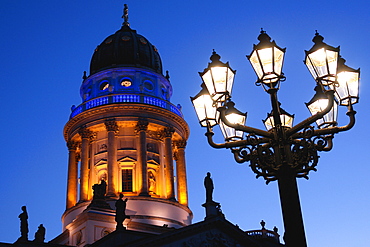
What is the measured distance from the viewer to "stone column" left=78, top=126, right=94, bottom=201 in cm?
4697

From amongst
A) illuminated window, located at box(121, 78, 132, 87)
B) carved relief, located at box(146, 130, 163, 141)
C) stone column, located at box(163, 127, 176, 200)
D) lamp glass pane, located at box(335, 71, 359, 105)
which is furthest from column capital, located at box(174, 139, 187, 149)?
lamp glass pane, located at box(335, 71, 359, 105)

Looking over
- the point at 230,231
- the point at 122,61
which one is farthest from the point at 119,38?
the point at 230,231

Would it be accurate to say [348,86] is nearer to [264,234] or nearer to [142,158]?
[264,234]

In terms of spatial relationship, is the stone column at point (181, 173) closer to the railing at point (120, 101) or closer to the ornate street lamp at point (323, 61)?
the railing at point (120, 101)

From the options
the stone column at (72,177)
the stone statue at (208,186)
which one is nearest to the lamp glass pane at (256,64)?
the stone statue at (208,186)

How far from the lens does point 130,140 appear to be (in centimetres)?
4988

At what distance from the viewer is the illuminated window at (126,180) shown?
156ft

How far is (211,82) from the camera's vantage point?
12.1 metres

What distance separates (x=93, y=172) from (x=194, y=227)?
16.1 m

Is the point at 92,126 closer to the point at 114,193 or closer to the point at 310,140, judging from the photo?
the point at 114,193

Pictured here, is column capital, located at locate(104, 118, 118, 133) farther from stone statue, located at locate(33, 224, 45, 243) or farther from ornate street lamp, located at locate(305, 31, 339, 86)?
ornate street lamp, located at locate(305, 31, 339, 86)

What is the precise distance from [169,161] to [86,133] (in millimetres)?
7430

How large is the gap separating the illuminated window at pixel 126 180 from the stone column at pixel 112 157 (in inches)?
40.9

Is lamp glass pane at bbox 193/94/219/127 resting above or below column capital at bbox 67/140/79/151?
below
